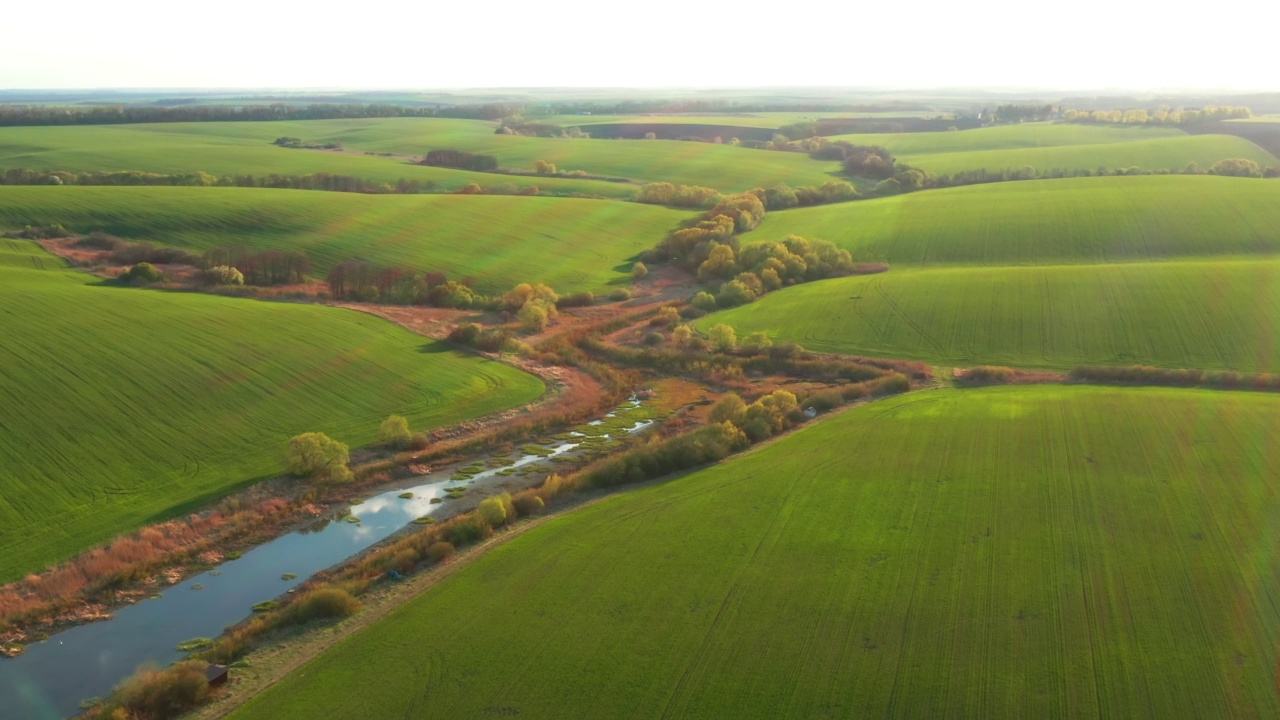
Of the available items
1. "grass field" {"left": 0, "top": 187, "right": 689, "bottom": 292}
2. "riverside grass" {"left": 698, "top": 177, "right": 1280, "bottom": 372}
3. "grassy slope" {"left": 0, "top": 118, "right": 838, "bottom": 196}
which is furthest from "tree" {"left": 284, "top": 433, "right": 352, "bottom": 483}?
"grassy slope" {"left": 0, "top": 118, "right": 838, "bottom": 196}

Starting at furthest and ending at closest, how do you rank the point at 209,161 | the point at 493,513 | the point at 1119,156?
1. the point at 1119,156
2. the point at 209,161
3. the point at 493,513

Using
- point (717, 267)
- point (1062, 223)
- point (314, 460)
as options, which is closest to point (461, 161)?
point (717, 267)

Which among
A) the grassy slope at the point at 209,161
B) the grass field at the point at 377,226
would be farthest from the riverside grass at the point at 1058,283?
the grassy slope at the point at 209,161

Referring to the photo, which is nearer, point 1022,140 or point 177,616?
point 177,616

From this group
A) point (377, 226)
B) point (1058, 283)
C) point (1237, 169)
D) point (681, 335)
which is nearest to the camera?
point (681, 335)

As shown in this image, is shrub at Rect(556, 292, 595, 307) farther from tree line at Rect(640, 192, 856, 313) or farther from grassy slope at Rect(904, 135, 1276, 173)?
grassy slope at Rect(904, 135, 1276, 173)

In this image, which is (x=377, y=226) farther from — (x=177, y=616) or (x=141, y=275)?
(x=177, y=616)

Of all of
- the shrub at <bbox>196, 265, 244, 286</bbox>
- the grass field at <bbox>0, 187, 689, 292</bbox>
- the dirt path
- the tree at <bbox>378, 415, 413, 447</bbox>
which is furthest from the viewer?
the grass field at <bbox>0, 187, 689, 292</bbox>
